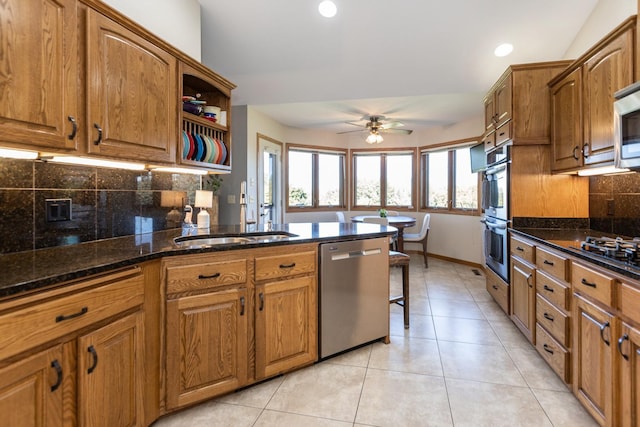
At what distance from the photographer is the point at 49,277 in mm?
1104

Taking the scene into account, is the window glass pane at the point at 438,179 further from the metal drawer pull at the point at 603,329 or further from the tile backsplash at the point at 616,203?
the metal drawer pull at the point at 603,329

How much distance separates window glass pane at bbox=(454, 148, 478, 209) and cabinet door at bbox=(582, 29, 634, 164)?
3.33 metres

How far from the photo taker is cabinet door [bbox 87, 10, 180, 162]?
1573 mm

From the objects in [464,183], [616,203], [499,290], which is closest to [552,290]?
[616,203]

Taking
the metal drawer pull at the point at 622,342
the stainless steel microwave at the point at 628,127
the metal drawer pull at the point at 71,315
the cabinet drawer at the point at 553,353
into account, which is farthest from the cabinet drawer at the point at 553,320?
the metal drawer pull at the point at 71,315

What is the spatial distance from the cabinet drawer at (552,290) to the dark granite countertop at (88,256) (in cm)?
127

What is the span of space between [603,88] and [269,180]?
14.8ft

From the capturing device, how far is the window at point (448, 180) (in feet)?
18.6

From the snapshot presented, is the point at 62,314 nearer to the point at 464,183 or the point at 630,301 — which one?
the point at 630,301

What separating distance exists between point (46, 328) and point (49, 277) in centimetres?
17

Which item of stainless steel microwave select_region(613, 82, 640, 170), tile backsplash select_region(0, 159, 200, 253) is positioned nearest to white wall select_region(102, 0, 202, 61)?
tile backsplash select_region(0, 159, 200, 253)

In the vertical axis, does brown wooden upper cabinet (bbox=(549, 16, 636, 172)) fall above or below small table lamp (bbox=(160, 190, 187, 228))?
above

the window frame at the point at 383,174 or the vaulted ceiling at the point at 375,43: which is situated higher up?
the vaulted ceiling at the point at 375,43

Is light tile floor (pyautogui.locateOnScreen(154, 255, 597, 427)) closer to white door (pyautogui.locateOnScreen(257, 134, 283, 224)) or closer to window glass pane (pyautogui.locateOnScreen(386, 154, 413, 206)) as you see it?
white door (pyautogui.locateOnScreen(257, 134, 283, 224))
